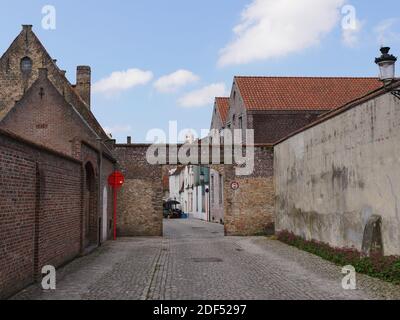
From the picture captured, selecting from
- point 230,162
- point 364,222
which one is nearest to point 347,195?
point 364,222

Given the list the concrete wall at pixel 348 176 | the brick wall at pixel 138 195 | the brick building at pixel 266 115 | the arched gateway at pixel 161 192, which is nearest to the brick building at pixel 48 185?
the brick wall at pixel 138 195

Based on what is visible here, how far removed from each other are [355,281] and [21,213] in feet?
23.2

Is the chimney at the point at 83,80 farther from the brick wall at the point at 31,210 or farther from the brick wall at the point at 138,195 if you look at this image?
the brick wall at the point at 31,210

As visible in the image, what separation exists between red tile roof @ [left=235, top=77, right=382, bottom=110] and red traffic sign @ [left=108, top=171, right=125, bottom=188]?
1080 cm

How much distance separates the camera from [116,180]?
23297 millimetres

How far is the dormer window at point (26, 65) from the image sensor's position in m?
33.8

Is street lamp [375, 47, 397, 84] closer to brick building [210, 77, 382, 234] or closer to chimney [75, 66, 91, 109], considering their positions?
brick building [210, 77, 382, 234]

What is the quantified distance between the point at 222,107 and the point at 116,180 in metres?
21.4

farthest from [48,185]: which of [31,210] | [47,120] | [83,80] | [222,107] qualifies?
[222,107]

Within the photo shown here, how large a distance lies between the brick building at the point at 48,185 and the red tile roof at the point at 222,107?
13.6m

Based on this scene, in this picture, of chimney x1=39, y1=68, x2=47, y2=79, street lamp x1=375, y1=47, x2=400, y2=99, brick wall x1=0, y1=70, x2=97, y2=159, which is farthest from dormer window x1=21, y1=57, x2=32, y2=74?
street lamp x1=375, y1=47, x2=400, y2=99

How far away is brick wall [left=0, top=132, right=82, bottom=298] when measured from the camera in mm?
8695

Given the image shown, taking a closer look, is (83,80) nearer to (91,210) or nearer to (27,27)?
(27,27)

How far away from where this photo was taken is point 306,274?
11883 millimetres
